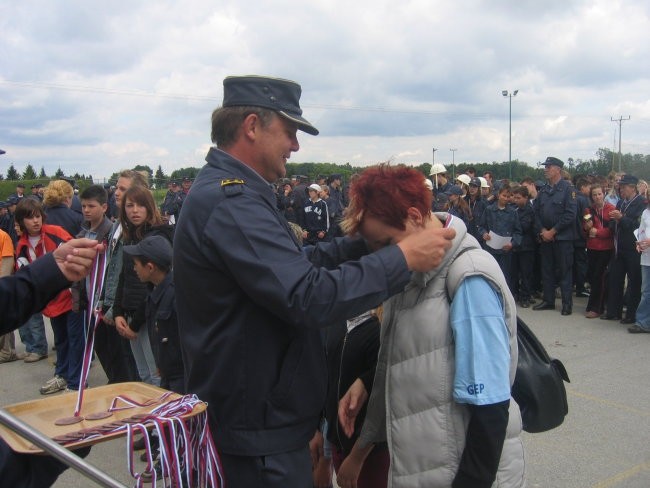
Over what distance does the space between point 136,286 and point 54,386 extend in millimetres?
2006

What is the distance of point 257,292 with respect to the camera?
1.64 meters

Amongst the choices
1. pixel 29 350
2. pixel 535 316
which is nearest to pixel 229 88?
pixel 29 350

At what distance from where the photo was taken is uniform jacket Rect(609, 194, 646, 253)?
25.1ft

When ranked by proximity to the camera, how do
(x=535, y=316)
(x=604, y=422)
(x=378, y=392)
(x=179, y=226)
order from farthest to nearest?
(x=535, y=316) → (x=604, y=422) → (x=378, y=392) → (x=179, y=226)

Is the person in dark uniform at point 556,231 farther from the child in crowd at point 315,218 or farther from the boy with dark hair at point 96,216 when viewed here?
the boy with dark hair at point 96,216

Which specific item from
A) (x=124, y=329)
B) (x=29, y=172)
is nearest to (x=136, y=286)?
(x=124, y=329)

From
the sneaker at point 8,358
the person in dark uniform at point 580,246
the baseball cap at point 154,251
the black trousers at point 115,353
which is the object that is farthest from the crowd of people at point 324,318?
the person in dark uniform at point 580,246

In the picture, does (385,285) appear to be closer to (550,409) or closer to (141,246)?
(550,409)

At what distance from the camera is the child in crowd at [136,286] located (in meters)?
4.50

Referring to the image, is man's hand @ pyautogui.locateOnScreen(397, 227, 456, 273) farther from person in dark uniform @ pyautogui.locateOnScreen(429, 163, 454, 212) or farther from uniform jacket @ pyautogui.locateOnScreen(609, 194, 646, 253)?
person in dark uniform @ pyautogui.locateOnScreen(429, 163, 454, 212)

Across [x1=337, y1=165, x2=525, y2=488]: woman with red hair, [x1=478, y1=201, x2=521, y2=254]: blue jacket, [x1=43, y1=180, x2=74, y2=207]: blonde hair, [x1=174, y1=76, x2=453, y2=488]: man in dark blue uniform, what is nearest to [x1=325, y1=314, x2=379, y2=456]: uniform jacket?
[x1=337, y1=165, x2=525, y2=488]: woman with red hair

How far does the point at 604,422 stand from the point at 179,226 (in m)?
4.12

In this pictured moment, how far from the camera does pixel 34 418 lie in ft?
5.58

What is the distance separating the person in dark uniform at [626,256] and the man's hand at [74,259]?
7.52 meters
